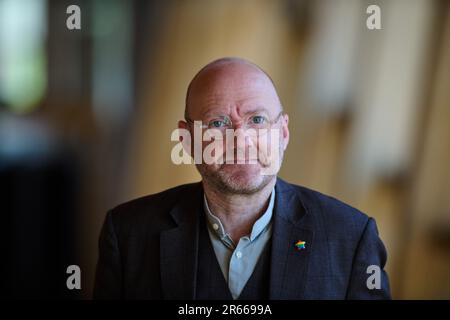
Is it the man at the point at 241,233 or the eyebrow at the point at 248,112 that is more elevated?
the eyebrow at the point at 248,112

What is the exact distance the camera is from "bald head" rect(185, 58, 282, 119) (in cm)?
119

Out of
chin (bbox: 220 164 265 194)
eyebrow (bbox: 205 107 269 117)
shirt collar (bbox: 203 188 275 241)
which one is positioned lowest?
shirt collar (bbox: 203 188 275 241)

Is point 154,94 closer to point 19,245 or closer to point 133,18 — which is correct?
point 133,18

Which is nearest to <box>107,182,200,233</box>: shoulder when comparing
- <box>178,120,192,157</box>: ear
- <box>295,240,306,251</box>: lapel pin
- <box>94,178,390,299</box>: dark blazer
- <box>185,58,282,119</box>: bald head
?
<box>94,178,390,299</box>: dark blazer

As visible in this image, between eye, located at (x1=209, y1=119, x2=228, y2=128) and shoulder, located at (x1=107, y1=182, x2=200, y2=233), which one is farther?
shoulder, located at (x1=107, y1=182, x2=200, y2=233)

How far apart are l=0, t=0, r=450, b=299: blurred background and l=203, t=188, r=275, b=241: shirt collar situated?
108 mm

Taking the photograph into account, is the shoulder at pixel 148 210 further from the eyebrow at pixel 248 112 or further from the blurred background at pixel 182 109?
the eyebrow at pixel 248 112

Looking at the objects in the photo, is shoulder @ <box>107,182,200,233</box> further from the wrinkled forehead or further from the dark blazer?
the wrinkled forehead

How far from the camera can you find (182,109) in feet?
4.36

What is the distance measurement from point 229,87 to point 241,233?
0.39 m

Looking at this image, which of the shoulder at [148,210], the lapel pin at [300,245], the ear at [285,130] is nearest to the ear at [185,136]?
the shoulder at [148,210]

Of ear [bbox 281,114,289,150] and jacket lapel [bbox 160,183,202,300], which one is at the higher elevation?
ear [bbox 281,114,289,150]

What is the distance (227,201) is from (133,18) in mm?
→ 562

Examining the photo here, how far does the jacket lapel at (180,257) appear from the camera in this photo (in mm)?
1230
